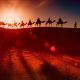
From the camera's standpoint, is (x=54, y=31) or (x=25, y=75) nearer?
(x=25, y=75)

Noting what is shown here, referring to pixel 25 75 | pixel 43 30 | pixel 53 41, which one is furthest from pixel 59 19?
pixel 25 75

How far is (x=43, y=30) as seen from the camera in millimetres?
113812

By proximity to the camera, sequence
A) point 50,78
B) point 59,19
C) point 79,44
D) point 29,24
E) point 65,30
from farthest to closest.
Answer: point 29,24
point 59,19
point 65,30
point 79,44
point 50,78

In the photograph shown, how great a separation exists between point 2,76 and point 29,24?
424 feet

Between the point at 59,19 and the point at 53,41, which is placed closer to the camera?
the point at 53,41

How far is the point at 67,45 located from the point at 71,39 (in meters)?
6.06

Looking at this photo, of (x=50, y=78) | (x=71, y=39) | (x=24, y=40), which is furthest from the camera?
(x=24, y=40)

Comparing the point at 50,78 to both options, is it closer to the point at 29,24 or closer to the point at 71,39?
the point at 71,39

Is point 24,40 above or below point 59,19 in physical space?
below

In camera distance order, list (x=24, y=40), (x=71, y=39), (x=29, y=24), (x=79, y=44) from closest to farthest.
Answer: (x=79, y=44) < (x=71, y=39) < (x=24, y=40) < (x=29, y=24)

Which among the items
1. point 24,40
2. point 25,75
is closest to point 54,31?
point 24,40

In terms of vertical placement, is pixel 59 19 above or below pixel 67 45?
above

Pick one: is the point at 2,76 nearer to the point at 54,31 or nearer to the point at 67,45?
the point at 67,45

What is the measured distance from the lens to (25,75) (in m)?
27.3
